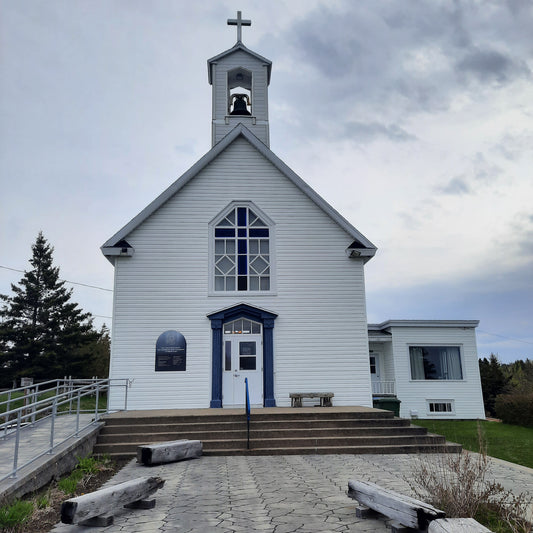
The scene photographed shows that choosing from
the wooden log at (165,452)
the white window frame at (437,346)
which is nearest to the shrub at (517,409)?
the white window frame at (437,346)

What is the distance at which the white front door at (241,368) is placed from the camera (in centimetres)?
1417

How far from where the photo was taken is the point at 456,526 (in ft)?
12.8

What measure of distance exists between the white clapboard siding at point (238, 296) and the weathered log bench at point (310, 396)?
280mm

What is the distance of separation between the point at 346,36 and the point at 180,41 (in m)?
4.98

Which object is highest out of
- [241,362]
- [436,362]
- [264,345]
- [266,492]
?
[264,345]

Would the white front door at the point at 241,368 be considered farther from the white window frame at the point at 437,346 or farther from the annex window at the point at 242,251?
the white window frame at the point at 437,346

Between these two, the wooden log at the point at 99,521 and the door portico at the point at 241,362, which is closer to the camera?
the wooden log at the point at 99,521

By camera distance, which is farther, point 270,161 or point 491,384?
point 491,384

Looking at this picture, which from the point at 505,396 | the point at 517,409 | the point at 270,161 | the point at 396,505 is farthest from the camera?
the point at 505,396

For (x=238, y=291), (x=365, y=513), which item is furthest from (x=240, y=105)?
(x=365, y=513)

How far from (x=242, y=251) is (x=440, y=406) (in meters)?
11.7

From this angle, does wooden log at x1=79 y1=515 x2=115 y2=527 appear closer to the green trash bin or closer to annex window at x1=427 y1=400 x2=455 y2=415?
A: the green trash bin

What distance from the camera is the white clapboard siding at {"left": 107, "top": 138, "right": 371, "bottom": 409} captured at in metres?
14.1

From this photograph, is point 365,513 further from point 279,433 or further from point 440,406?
point 440,406
